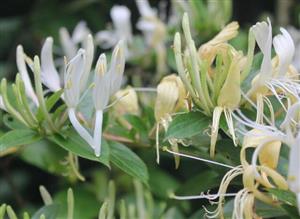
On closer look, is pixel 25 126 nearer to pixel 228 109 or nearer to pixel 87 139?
pixel 87 139

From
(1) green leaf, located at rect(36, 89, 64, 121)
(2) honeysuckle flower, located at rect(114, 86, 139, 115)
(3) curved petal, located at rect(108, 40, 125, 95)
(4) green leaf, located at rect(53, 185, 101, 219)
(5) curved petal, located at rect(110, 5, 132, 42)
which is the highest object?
(3) curved petal, located at rect(108, 40, 125, 95)

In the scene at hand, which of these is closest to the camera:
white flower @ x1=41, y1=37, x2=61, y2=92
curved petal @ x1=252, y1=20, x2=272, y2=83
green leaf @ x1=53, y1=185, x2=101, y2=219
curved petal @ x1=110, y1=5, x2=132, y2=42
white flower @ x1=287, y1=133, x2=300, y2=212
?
white flower @ x1=287, y1=133, x2=300, y2=212

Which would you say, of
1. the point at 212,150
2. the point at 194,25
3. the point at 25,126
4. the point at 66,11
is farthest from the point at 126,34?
the point at 212,150

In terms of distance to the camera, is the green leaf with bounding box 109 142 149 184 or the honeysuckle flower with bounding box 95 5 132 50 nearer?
the green leaf with bounding box 109 142 149 184

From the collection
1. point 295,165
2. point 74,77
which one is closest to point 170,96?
point 74,77

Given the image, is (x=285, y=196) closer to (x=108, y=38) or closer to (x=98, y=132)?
(x=98, y=132)

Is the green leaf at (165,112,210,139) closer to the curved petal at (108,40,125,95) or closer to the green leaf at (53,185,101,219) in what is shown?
the curved petal at (108,40,125,95)

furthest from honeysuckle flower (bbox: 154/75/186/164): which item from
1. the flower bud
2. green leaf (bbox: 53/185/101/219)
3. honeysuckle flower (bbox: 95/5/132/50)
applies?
honeysuckle flower (bbox: 95/5/132/50)
